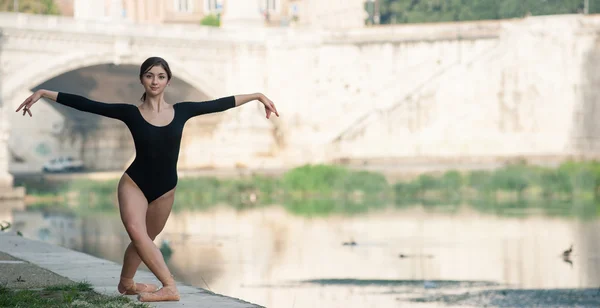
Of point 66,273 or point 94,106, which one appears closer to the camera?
point 94,106

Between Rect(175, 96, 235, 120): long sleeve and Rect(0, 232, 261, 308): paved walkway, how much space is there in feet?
4.19

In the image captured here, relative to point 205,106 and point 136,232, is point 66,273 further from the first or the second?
point 205,106

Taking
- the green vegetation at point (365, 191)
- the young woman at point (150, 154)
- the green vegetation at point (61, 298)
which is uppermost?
the young woman at point (150, 154)

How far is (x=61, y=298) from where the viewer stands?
8375 mm

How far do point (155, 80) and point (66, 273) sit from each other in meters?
2.87

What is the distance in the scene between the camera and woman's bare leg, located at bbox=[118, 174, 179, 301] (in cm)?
815

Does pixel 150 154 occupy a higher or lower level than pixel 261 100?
lower

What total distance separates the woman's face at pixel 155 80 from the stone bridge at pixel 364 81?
31.0 meters

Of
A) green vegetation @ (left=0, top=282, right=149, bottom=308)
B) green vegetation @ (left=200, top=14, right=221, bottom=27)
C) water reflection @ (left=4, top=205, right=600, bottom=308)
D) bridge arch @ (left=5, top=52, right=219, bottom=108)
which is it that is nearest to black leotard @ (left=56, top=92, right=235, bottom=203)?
green vegetation @ (left=0, top=282, right=149, bottom=308)

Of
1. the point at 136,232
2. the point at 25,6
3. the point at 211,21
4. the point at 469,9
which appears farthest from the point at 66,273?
the point at 25,6

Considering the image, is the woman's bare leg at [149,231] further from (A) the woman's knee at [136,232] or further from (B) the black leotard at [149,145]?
(A) the woman's knee at [136,232]

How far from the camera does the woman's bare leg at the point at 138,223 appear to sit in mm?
8148

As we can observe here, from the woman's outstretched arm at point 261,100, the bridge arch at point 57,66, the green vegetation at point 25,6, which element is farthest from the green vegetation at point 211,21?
the woman's outstretched arm at point 261,100

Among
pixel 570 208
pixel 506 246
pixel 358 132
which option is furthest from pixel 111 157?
pixel 506 246
